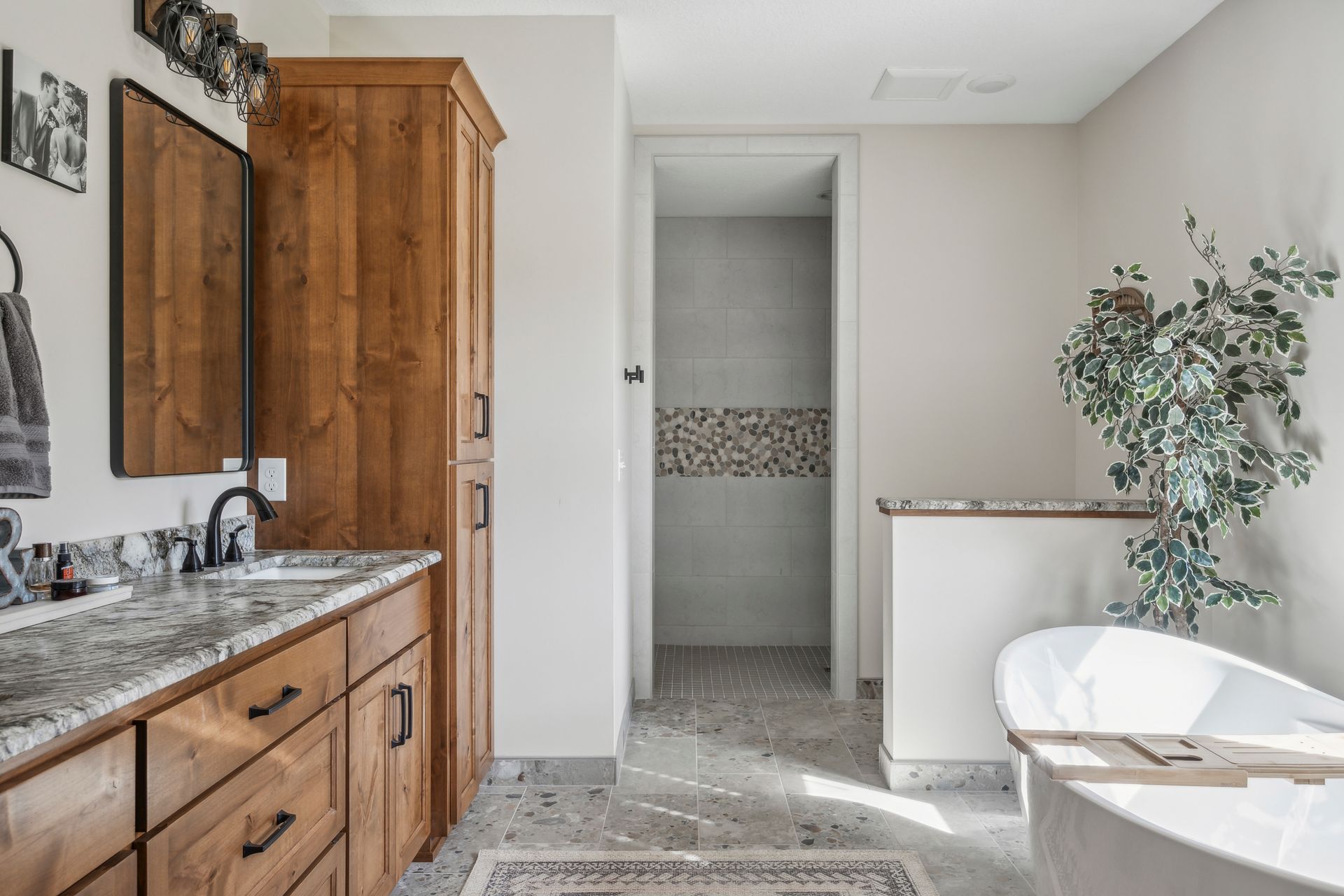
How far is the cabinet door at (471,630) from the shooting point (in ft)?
8.02

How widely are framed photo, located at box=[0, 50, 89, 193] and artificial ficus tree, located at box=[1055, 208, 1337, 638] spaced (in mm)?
2705

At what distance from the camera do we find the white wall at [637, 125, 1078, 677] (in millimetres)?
3900

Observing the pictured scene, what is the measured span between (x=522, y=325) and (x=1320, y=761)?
2.51m

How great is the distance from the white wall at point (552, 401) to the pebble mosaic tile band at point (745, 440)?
218cm

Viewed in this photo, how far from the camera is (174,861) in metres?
1.14

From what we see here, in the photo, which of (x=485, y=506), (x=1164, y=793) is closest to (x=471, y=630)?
(x=485, y=506)

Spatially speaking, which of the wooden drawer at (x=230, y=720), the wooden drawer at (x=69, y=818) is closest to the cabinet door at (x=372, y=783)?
the wooden drawer at (x=230, y=720)

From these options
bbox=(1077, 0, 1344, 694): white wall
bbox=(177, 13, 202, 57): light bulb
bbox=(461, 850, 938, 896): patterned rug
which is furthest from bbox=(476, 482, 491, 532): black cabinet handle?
bbox=(1077, 0, 1344, 694): white wall

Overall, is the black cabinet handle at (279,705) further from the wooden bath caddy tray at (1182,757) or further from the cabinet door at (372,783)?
the wooden bath caddy tray at (1182,757)

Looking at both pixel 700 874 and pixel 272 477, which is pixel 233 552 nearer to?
pixel 272 477

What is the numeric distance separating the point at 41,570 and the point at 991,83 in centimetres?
364

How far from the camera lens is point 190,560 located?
77.0 inches

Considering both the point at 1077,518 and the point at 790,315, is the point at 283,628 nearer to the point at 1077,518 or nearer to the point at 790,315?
the point at 1077,518

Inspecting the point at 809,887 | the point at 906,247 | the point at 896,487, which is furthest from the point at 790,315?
the point at 809,887
